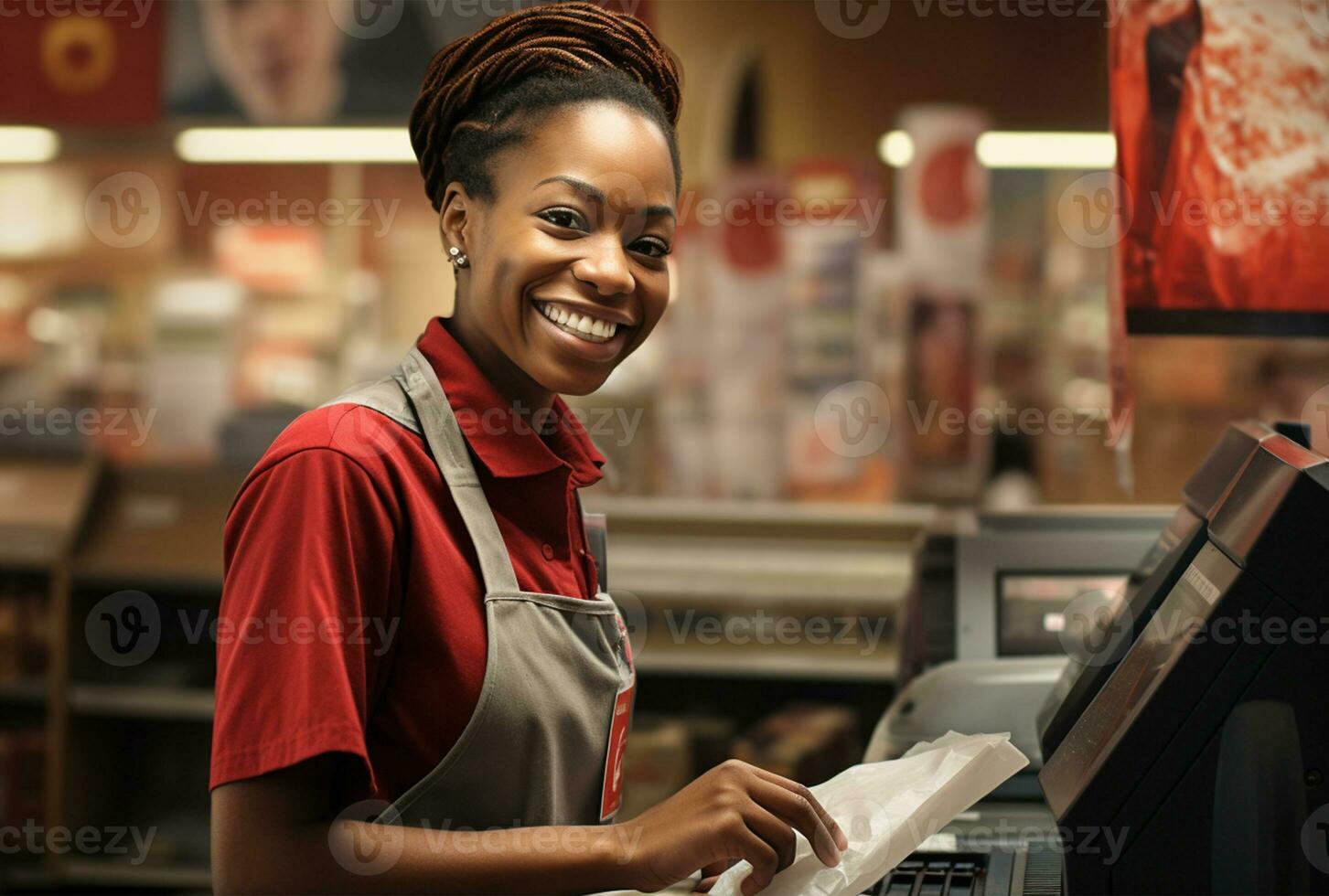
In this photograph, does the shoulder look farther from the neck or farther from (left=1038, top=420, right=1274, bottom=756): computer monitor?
(left=1038, top=420, right=1274, bottom=756): computer monitor

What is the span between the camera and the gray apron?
3.82ft

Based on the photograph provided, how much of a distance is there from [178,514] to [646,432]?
1.61 meters

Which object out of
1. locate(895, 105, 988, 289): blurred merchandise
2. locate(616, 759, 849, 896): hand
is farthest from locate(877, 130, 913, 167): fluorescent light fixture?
locate(616, 759, 849, 896): hand

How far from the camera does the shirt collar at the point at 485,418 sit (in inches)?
50.3

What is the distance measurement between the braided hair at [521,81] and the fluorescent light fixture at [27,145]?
160 inches

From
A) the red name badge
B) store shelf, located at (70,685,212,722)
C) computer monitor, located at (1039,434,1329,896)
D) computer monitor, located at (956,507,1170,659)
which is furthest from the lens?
store shelf, located at (70,685,212,722)

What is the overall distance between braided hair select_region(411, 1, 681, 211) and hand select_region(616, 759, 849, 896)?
2.03ft

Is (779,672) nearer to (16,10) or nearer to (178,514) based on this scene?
(178,514)

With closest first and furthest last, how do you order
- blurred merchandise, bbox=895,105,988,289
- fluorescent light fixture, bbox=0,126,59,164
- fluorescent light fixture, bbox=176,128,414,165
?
blurred merchandise, bbox=895,105,988,289
fluorescent light fixture, bbox=176,128,414,165
fluorescent light fixture, bbox=0,126,59,164

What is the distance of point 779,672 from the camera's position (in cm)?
391

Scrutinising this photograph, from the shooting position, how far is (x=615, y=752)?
4.41 ft

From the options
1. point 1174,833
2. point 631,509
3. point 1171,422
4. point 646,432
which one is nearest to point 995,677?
point 1174,833

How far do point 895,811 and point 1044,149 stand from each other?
4.01m

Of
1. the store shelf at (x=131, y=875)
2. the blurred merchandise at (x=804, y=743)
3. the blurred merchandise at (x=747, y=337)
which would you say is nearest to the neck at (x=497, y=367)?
the blurred merchandise at (x=804, y=743)
